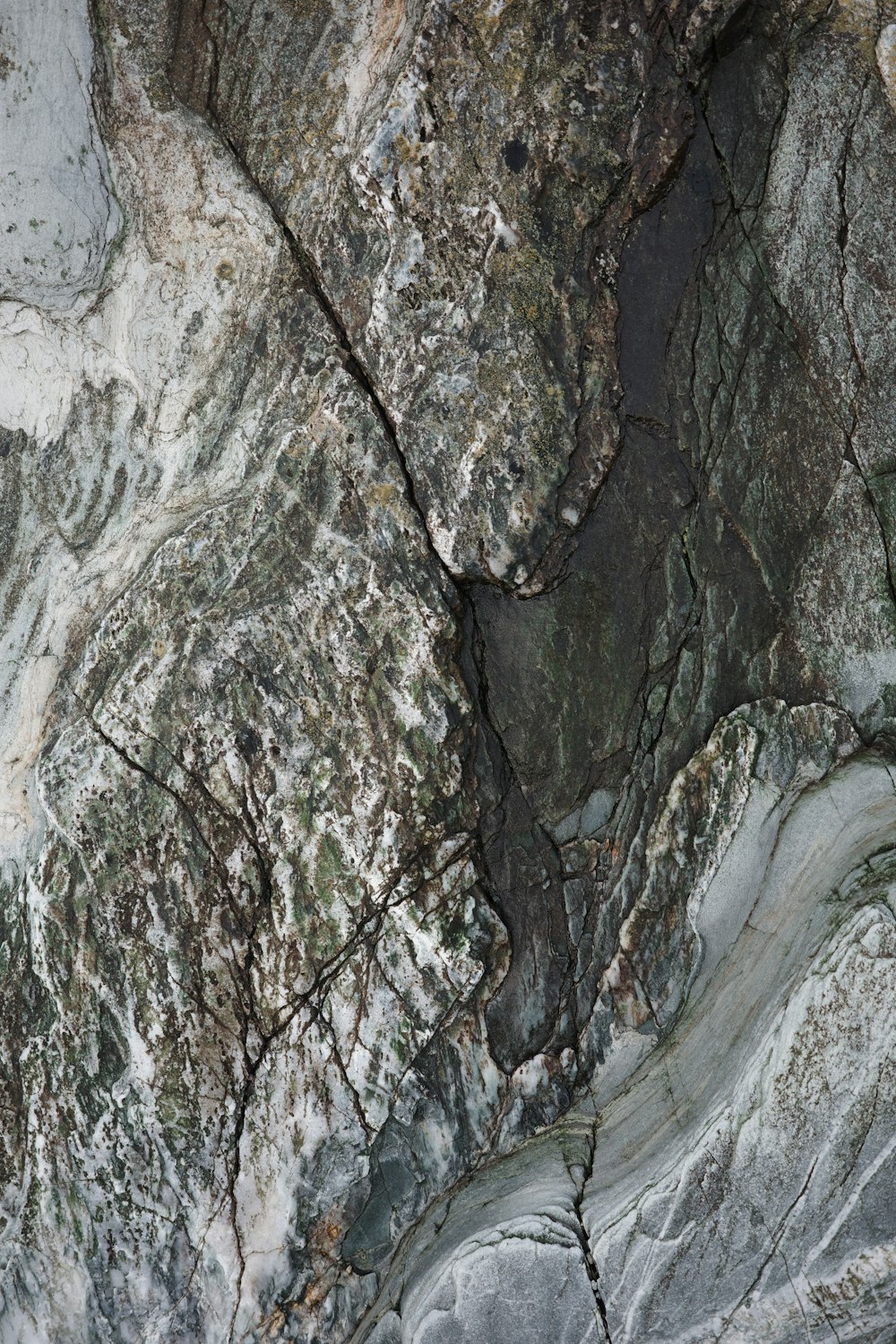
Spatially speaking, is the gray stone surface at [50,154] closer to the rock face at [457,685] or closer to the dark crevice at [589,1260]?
the rock face at [457,685]

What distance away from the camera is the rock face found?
2494 millimetres

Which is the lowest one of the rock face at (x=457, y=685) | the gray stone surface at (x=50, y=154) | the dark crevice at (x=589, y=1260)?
the dark crevice at (x=589, y=1260)

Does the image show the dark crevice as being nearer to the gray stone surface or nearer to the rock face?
the rock face

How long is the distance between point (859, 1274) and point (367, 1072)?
3.98 feet

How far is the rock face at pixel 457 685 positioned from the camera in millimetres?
2494

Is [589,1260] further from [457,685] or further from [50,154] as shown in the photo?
[50,154]

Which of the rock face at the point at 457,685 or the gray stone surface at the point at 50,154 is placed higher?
the gray stone surface at the point at 50,154

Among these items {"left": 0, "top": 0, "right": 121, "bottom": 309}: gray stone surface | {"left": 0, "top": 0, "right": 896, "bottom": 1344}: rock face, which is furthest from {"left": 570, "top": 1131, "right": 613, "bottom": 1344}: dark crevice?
{"left": 0, "top": 0, "right": 121, "bottom": 309}: gray stone surface

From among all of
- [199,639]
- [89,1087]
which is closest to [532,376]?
[199,639]

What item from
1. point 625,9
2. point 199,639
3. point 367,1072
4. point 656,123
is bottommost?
point 367,1072

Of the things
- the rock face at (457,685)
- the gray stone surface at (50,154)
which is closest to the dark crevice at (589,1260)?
the rock face at (457,685)

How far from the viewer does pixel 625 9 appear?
8.12 ft

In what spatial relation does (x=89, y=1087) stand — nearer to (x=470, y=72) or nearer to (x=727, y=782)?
(x=727, y=782)

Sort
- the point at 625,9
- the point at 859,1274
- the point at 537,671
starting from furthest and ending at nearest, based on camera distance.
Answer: the point at 537,671, the point at 625,9, the point at 859,1274
